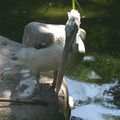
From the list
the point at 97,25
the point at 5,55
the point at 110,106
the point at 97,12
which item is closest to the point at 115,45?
the point at 97,25

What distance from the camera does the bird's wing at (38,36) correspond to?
157 inches

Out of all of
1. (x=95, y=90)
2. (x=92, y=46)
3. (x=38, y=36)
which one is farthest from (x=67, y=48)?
(x=92, y=46)

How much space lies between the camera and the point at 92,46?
6.12 meters

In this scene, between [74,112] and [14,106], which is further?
[74,112]

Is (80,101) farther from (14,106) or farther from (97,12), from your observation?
(97,12)

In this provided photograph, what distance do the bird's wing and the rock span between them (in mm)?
377

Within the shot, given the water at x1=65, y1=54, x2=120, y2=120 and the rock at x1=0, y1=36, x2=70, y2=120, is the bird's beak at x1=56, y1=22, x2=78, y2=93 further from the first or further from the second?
the water at x1=65, y1=54, x2=120, y2=120

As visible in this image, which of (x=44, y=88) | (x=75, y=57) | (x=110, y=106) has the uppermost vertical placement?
(x=75, y=57)

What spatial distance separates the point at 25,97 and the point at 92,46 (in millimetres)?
2250

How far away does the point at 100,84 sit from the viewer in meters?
5.27

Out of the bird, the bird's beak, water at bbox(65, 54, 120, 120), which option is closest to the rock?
the bird

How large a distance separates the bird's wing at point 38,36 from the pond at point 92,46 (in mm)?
969

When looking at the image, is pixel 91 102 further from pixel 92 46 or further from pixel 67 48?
pixel 92 46

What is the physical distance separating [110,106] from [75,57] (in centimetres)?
109
